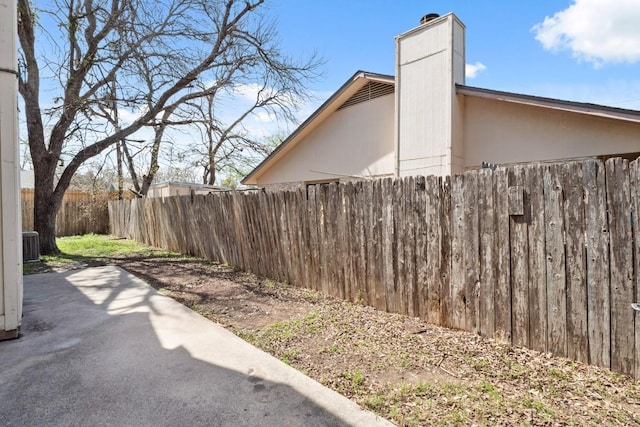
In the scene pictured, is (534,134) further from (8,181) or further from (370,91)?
(8,181)

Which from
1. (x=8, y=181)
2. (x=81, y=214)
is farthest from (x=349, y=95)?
(x=81, y=214)

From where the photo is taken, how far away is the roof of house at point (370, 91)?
17.8 ft

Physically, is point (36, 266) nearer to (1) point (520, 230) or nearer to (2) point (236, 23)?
(2) point (236, 23)

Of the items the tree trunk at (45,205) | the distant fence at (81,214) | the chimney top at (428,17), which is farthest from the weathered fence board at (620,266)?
the distant fence at (81,214)

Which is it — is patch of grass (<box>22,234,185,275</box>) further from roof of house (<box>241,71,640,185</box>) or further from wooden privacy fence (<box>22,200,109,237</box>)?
wooden privacy fence (<box>22,200,109,237</box>)

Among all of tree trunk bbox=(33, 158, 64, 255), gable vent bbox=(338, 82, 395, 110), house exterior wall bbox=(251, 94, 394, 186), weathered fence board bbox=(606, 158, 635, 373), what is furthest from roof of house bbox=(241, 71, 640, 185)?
tree trunk bbox=(33, 158, 64, 255)

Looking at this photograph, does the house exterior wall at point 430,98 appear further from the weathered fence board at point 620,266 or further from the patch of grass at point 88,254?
the patch of grass at point 88,254

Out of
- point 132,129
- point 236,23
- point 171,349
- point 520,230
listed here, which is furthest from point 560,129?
point 132,129

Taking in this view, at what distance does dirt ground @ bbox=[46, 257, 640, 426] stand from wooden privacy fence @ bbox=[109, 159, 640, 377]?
248 millimetres

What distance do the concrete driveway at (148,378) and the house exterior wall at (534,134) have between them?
619 cm

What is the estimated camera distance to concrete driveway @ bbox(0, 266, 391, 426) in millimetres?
2340

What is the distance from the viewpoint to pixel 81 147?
412 inches

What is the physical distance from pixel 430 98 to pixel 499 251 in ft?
17.1

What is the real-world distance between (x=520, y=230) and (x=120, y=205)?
1666 centimetres
